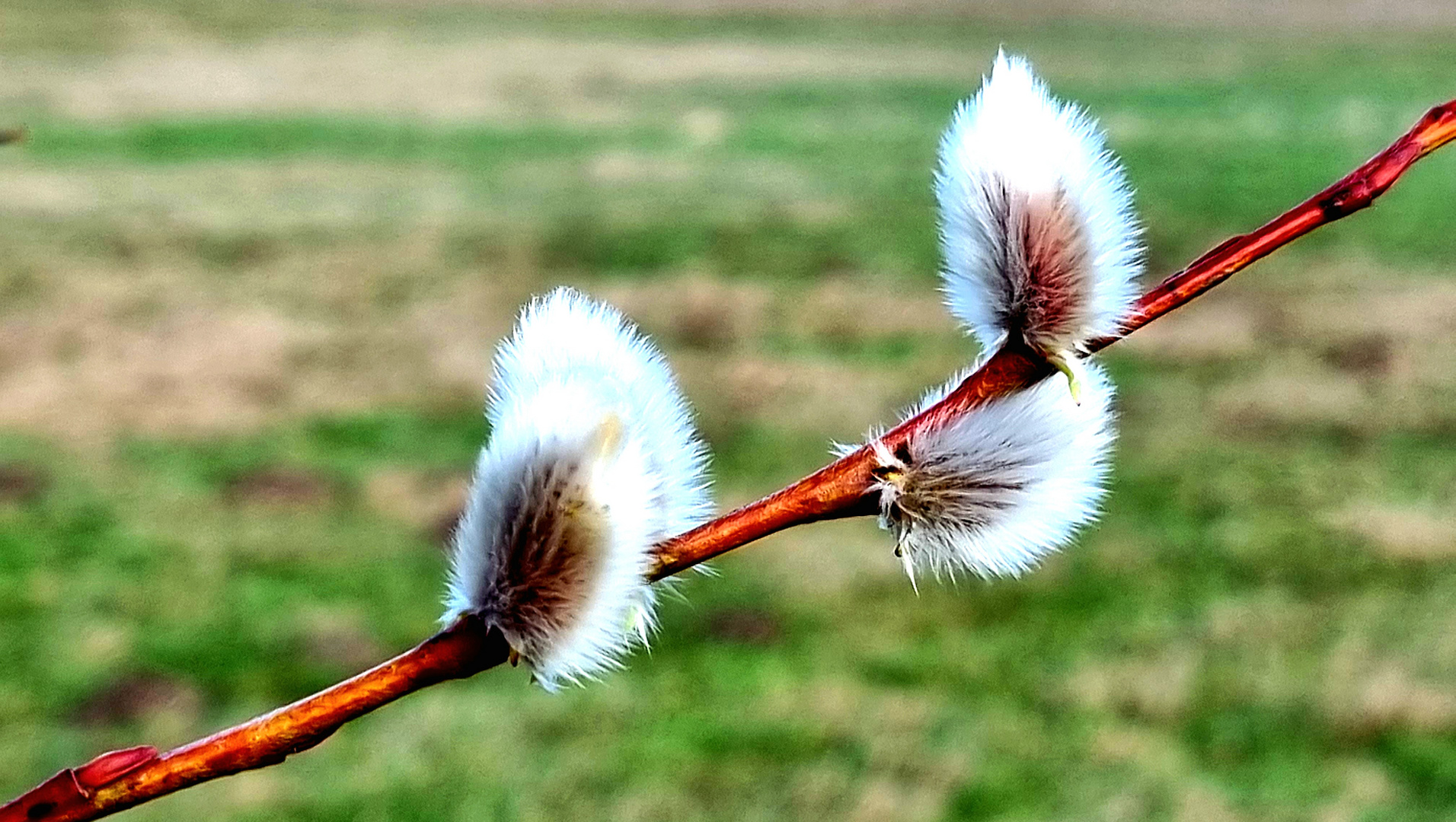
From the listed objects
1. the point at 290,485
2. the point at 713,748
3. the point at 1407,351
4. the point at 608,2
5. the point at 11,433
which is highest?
the point at 608,2

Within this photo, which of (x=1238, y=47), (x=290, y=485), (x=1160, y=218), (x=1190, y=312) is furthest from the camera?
(x=1238, y=47)

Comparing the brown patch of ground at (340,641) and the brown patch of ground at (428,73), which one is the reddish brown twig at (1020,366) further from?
the brown patch of ground at (428,73)

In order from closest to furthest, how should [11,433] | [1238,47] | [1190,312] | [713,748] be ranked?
[713,748] → [11,433] → [1190,312] → [1238,47]

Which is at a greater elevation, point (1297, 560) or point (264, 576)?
point (264, 576)

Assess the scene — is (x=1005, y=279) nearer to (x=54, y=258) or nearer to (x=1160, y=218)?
(x=54, y=258)

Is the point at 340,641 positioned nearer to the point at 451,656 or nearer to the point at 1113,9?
the point at 451,656

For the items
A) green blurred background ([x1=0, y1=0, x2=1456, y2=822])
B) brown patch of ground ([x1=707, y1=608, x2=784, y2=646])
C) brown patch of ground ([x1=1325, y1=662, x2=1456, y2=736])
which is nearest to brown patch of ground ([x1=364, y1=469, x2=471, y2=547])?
green blurred background ([x1=0, y1=0, x2=1456, y2=822])

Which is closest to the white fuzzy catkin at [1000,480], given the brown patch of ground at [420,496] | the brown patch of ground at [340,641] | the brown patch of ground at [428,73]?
the brown patch of ground at [340,641]

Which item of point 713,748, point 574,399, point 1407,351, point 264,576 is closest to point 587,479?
point 574,399
